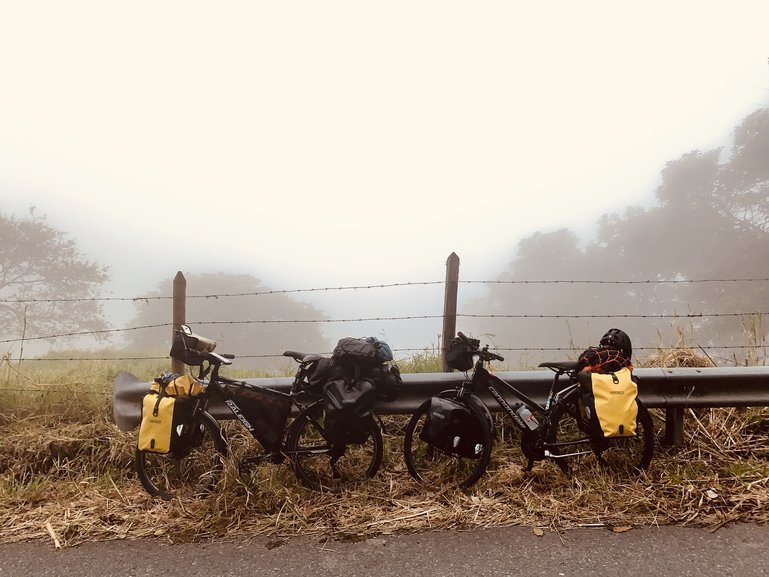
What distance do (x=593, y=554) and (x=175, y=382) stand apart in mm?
3209

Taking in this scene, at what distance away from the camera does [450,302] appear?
539 centimetres

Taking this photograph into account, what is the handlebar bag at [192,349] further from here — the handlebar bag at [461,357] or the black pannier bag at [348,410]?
the handlebar bag at [461,357]

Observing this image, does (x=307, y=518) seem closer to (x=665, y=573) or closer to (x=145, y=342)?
(x=665, y=573)

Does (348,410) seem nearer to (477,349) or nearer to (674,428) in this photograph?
(477,349)

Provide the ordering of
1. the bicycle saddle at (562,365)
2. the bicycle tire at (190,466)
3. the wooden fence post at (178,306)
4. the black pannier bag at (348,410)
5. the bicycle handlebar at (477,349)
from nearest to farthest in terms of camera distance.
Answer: the black pannier bag at (348,410) → the bicycle tire at (190,466) → the bicycle saddle at (562,365) → the bicycle handlebar at (477,349) → the wooden fence post at (178,306)

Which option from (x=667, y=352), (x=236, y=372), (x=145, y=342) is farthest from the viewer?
(x=145, y=342)

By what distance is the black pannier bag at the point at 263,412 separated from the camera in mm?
3895

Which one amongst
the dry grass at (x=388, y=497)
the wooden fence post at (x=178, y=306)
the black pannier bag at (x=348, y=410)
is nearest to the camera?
the dry grass at (x=388, y=497)

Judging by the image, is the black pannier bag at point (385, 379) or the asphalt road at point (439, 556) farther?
the black pannier bag at point (385, 379)

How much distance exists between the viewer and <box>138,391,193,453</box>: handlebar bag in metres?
3.72

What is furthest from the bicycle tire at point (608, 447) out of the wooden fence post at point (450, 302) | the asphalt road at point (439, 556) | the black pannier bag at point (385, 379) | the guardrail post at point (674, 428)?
the wooden fence post at point (450, 302)

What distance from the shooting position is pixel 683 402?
3996 mm

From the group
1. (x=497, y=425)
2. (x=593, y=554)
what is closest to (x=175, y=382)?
(x=497, y=425)

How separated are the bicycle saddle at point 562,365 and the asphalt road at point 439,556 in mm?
1301
